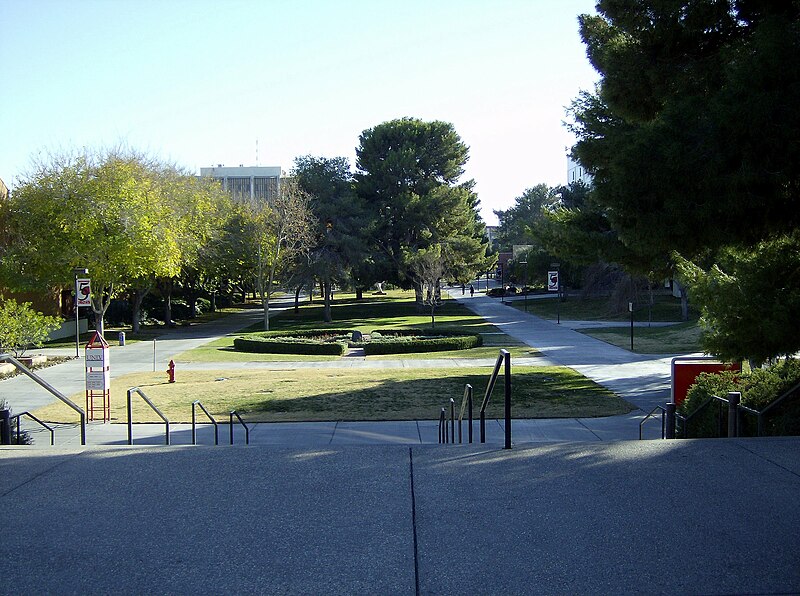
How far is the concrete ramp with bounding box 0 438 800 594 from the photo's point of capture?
4602 mm

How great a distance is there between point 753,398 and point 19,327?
24316 millimetres

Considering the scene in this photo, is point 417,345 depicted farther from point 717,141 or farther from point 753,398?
point 717,141

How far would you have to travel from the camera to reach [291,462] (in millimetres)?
7102

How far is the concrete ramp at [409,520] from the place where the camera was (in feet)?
15.1

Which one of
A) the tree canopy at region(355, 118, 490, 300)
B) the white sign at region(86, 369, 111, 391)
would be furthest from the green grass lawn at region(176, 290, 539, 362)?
the white sign at region(86, 369, 111, 391)

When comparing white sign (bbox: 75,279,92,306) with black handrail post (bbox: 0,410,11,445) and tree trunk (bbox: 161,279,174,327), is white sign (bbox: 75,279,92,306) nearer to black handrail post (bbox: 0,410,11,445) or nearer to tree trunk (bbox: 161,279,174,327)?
tree trunk (bbox: 161,279,174,327)

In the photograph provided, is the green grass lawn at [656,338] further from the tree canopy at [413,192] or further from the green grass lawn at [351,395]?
the tree canopy at [413,192]

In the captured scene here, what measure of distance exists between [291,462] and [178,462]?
41.0 inches

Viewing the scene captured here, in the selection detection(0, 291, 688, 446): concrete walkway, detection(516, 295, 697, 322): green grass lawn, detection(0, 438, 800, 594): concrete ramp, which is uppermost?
detection(0, 438, 800, 594): concrete ramp

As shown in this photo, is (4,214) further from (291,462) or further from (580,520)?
(580,520)

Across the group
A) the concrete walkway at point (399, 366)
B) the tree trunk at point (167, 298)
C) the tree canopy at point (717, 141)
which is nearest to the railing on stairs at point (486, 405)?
the concrete walkway at point (399, 366)

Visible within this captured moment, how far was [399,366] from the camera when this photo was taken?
90.7ft

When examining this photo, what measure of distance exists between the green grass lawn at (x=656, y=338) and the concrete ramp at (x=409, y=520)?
22.5 meters

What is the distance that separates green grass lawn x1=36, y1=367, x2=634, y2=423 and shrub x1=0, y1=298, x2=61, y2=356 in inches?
201
